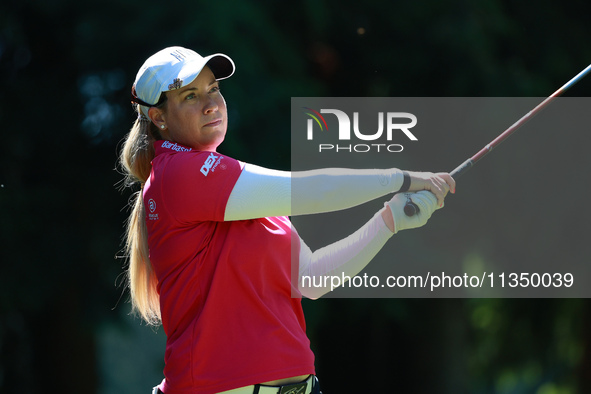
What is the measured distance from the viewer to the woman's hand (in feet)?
6.57

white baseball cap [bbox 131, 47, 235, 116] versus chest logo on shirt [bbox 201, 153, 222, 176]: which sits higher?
white baseball cap [bbox 131, 47, 235, 116]

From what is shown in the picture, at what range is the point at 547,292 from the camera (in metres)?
5.95

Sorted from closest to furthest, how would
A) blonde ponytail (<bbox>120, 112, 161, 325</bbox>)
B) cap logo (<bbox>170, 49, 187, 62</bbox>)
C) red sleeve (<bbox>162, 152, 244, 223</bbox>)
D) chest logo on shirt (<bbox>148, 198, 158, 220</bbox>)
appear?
red sleeve (<bbox>162, 152, 244, 223</bbox>)
chest logo on shirt (<bbox>148, 198, 158, 220</bbox>)
cap logo (<bbox>170, 49, 187, 62</bbox>)
blonde ponytail (<bbox>120, 112, 161, 325</bbox>)

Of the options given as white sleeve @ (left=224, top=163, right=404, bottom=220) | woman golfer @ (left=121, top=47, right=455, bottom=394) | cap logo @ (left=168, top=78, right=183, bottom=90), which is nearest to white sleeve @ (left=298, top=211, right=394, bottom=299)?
woman golfer @ (left=121, top=47, right=455, bottom=394)

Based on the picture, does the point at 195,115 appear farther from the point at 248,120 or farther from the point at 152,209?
the point at 248,120

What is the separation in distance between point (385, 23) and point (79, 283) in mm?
2769

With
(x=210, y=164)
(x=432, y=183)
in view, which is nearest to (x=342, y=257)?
(x=432, y=183)

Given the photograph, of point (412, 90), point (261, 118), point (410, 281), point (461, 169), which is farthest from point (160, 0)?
point (461, 169)

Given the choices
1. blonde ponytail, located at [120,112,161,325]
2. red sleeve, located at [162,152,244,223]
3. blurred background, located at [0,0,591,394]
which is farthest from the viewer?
blurred background, located at [0,0,591,394]

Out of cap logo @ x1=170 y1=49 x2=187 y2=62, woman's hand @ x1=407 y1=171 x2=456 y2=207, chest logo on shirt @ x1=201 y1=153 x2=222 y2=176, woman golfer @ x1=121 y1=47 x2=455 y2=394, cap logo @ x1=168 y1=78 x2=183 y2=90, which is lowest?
woman golfer @ x1=121 y1=47 x2=455 y2=394

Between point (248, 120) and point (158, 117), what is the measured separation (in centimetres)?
261

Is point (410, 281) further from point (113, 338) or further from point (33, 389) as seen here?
point (33, 389)

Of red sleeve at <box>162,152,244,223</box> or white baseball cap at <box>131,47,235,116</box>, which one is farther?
white baseball cap at <box>131,47,235,116</box>

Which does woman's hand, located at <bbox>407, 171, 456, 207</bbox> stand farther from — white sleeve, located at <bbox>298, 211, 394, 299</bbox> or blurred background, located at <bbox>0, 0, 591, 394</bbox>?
blurred background, located at <bbox>0, 0, 591, 394</bbox>
